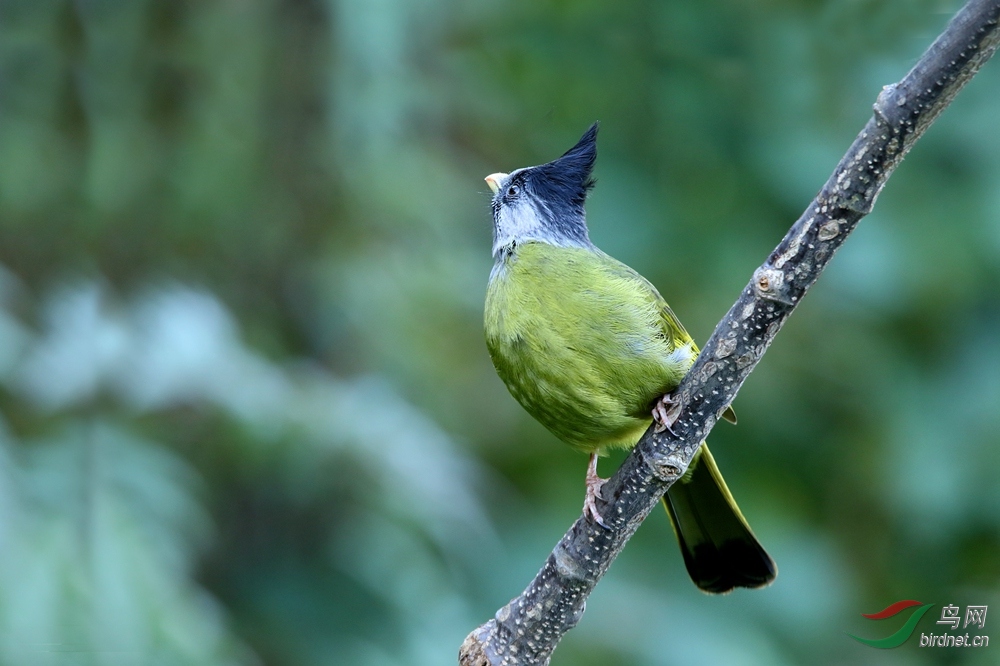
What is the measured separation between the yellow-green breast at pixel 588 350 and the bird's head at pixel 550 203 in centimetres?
41

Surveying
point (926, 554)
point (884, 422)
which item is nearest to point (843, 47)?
point (884, 422)

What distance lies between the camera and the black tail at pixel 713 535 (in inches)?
112

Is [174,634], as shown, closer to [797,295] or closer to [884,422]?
[797,295]

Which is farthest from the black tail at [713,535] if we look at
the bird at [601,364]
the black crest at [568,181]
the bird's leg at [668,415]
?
the black crest at [568,181]

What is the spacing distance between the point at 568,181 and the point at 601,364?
3.21ft

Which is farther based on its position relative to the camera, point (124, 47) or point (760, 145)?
point (760, 145)

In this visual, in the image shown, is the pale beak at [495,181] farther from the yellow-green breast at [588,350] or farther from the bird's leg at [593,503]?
the bird's leg at [593,503]

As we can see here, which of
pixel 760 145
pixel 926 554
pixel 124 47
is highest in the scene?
pixel 760 145

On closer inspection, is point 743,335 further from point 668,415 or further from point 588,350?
point 588,350

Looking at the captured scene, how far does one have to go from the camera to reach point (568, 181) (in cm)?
336

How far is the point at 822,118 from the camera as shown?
432cm

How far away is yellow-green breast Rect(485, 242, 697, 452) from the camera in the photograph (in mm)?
2586

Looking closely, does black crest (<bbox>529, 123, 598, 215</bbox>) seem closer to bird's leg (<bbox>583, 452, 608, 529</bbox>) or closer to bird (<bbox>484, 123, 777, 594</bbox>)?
bird (<bbox>484, 123, 777, 594</bbox>)

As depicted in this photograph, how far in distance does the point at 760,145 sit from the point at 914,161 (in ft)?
2.14
